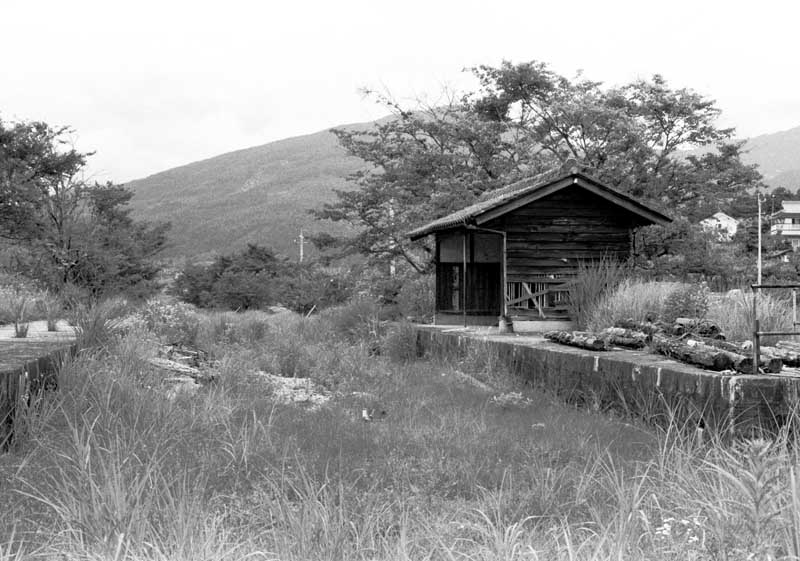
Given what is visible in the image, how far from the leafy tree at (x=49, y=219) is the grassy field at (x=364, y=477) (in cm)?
1587

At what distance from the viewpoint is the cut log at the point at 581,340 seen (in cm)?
909

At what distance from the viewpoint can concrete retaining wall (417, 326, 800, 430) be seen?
6.23 meters

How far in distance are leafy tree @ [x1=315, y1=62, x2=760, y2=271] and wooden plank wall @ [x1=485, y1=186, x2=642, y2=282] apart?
8.21 metres

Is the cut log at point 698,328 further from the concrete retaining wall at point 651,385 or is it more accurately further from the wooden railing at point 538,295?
the wooden railing at point 538,295

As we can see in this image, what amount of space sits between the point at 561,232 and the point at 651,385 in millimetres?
8685

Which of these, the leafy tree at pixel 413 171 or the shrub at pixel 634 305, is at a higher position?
the leafy tree at pixel 413 171

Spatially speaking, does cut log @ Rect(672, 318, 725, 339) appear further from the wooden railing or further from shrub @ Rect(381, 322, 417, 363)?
shrub @ Rect(381, 322, 417, 363)

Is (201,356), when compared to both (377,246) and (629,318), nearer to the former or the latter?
(629,318)

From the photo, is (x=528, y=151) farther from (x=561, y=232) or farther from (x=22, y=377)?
(x=22, y=377)

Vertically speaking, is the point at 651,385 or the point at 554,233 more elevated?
the point at 554,233

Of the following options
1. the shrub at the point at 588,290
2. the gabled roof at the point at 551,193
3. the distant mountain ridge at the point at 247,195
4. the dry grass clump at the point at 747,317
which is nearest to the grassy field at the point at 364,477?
the dry grass clump at the point at 747,317

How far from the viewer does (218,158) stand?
172m

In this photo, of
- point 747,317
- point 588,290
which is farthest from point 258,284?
point 747,317

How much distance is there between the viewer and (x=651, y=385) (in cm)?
732
